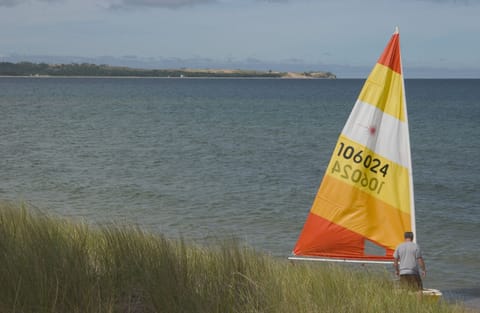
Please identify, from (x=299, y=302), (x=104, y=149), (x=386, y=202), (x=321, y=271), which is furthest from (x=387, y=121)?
(x=104, y=149)

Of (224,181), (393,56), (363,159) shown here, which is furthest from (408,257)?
(224,181)

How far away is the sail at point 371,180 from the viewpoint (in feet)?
35.0

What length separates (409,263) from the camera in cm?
964

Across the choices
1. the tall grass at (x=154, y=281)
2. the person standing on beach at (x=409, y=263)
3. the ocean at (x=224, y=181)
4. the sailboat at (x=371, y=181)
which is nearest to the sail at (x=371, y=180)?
the sailboat at (x=371, y=181)

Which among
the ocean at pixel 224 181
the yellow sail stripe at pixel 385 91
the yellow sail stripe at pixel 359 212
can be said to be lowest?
the ocean at pixel 224 181

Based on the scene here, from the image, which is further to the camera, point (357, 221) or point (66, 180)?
point (66, 180)

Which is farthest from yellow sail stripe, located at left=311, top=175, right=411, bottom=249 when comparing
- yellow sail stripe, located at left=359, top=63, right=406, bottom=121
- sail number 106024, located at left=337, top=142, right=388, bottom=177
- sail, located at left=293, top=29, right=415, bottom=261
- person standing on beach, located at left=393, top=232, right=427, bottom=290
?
yellow sail stripe, located at left=359, top=63, right=406, bottom=121

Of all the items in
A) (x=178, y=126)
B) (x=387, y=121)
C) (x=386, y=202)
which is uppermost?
(x=387, y=121)

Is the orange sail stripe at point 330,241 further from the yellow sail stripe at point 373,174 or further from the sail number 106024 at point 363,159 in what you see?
the sail number 106024 at point 363,159

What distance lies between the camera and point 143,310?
6402 millimetres

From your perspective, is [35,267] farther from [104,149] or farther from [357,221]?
[104,149]

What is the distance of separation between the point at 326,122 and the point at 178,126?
13216 mm

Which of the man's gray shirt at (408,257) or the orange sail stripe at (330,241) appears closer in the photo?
the man's gray shirt at (408,257)

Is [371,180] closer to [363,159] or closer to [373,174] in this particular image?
[373,174]
